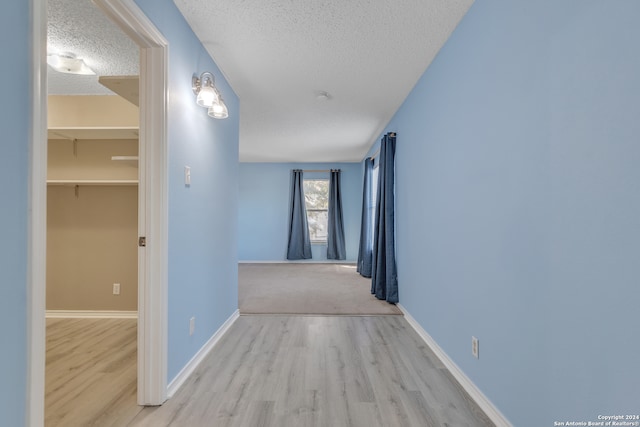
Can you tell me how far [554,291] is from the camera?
3.48 feet

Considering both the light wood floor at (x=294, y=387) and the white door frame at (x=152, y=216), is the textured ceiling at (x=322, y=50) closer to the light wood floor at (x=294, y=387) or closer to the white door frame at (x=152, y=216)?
the white door frame at (x=152, y=216)

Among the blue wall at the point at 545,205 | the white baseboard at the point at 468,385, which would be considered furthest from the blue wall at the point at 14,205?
the white baseboard at the point at 468,385

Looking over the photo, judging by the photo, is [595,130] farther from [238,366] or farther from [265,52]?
[238,366]

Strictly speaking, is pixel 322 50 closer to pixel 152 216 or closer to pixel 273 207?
pixel 152 216

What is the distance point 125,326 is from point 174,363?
145cm

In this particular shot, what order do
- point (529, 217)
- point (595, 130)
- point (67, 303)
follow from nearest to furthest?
point (595, 130), point (529, 217), point (67, 303)

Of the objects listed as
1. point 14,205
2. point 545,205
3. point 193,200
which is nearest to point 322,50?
point 193,200

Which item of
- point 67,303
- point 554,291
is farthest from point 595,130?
point 67,303

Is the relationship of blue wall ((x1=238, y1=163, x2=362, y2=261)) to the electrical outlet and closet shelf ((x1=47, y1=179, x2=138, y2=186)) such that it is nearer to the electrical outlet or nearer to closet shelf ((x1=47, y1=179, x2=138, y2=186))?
closet shelf ((x1=47, y1=179, x2=138, y2=186))

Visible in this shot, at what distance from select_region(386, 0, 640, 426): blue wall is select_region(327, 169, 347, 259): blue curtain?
450 centimetres

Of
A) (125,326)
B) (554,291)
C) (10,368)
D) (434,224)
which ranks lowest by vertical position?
(125,326)

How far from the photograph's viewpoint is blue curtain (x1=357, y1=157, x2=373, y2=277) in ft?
16.1

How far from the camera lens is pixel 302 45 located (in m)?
2.09

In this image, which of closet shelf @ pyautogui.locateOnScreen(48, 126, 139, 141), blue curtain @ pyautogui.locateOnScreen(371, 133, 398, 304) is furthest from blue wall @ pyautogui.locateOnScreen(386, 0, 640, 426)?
closet shelf @ pyautogui.locateOnScreen(48, 126, 139, 141)
